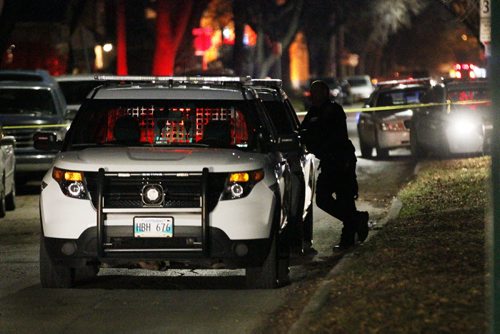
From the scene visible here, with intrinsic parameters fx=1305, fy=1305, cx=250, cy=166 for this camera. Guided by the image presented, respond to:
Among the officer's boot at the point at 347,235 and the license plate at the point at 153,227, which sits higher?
the license plate at the point at 153,227

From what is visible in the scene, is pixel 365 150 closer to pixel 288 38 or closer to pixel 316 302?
pixel 316 302

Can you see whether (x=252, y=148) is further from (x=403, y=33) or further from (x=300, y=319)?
(x=403, y=33)

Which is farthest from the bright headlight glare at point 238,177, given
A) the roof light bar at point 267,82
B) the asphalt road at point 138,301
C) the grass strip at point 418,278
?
the roof light bar at point 267,82

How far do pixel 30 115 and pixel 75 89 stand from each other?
450 centimetres

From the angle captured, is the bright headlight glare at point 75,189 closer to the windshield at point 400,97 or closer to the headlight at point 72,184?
the headlight at point 72,184

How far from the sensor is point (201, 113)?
12.0 m

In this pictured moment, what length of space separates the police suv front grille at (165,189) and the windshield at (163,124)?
69 centimetres

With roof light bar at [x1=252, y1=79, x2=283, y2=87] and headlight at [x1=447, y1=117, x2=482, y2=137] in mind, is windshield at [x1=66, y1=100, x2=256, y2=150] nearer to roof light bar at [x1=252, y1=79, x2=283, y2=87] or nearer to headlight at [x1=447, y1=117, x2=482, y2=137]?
roof light bar at [x1=252, y1=79, x2=283, y2=87]

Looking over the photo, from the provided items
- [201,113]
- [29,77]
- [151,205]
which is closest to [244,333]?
[151,205]

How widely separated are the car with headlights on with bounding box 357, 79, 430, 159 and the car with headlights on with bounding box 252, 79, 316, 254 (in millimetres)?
13007

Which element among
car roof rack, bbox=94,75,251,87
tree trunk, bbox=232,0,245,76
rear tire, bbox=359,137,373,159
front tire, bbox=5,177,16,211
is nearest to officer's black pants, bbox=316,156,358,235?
car roof rack, bbox=94,75,251,87

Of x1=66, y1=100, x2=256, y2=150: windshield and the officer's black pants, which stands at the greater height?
x1=66, y1=100, x2=256, y2=150: windshield

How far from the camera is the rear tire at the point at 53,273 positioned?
429 inches

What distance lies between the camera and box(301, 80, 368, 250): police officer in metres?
13.5
